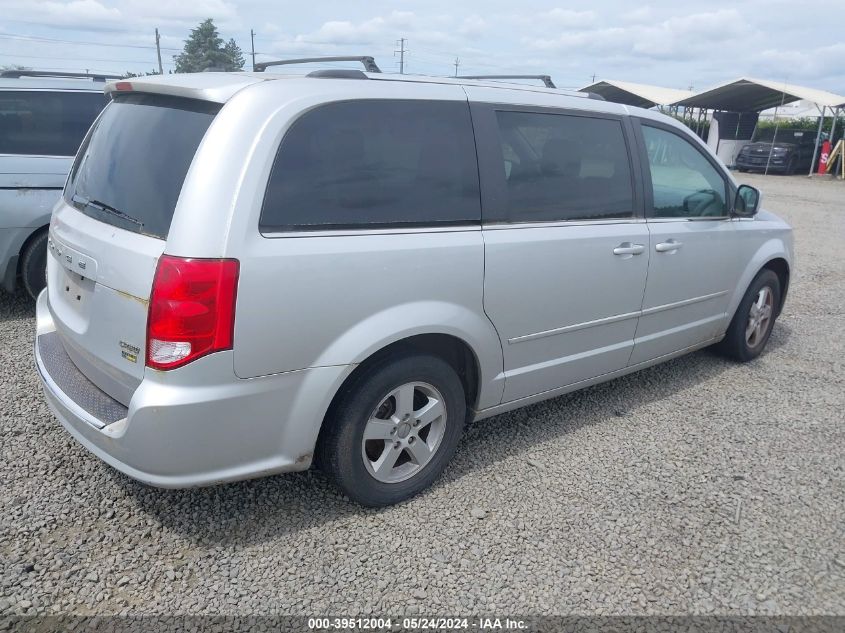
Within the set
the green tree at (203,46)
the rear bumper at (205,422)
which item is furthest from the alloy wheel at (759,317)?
the green tree at (203,46)

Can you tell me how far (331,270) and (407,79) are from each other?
1.04 meters

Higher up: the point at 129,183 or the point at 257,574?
the point at 129,183

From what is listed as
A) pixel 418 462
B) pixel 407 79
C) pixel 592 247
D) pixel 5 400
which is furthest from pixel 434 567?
pixel 5 400

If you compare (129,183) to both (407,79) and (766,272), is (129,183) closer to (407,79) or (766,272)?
(407,79)

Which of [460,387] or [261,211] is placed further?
[460,387]

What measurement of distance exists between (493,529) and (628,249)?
1.67 meters

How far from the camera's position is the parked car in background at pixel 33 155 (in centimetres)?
508

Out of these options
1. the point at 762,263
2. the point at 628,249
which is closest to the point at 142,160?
the point at 628,249

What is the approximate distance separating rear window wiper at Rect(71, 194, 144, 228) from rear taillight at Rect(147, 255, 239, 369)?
0.34 m

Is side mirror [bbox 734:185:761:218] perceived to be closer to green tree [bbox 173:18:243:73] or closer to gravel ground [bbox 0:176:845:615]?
gravel ground [bbox 0:176:845:615]

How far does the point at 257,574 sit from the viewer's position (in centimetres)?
258

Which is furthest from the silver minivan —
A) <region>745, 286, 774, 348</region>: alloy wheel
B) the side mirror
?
<region>745, 286, 774, 348</region>: alloy wheel

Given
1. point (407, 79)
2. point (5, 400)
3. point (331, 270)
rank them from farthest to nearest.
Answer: point (5, 400)
point (407, 79)
point (331, 270)

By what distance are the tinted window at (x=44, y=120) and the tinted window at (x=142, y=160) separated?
2.77m
